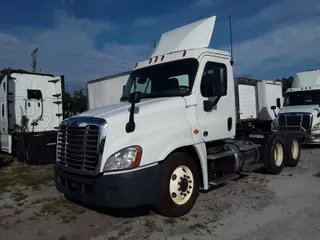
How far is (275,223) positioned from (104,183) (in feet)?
8.60

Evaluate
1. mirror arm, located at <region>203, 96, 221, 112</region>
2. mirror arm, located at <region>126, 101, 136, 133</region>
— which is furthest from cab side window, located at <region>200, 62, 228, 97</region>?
mirror arm, located at <region>126, 101, 136, 133</region>

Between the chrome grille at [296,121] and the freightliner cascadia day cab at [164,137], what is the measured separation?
21.0ft

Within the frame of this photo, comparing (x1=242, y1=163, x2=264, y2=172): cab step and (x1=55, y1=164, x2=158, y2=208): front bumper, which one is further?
(x1=242, y1=163, x2=264, y2=172): cab step

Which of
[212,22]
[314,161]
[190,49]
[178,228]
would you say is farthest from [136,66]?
[314,161]

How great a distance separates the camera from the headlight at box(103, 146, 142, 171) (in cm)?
440

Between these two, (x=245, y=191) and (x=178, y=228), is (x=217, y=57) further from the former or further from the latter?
(x=178, y=228)

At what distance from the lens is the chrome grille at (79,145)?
4.47m

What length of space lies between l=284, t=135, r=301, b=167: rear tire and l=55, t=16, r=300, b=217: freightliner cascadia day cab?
94.5 inches

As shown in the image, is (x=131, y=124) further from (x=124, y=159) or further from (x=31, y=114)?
(x=31, y=114)

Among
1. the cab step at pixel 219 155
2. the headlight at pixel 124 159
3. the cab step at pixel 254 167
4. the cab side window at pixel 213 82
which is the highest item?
the cab side window at pixel 213 82

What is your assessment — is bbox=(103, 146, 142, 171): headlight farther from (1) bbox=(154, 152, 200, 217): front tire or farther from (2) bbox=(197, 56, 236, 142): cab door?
(2) bbox=(197, 56, 236, 142): cab door

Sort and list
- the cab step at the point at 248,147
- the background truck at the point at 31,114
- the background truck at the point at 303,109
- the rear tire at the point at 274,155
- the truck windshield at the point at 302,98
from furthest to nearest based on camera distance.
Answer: the truck windshield at the point at 302,98
the background truck at the point at 303,109
the background truck at the point at 31,114
the rear tire at the point at 274,155
the cab step at the point at 248,147

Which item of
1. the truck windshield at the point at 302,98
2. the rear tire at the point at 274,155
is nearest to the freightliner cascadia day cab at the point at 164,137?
the rear tire at the point at 274,155

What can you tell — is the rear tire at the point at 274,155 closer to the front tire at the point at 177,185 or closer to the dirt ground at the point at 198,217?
the dirt ground at the point at 198,217
